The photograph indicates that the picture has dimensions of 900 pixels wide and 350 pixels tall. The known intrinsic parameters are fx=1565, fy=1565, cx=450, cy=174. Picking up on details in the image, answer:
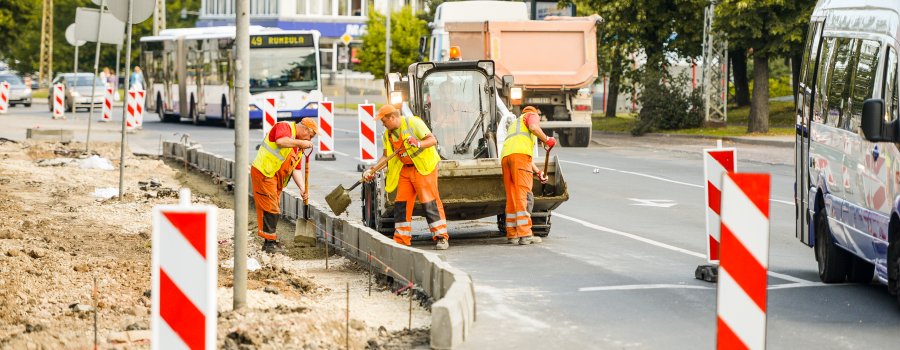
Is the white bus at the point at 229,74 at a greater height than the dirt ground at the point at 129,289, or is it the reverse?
the white bus at the point at 229,74

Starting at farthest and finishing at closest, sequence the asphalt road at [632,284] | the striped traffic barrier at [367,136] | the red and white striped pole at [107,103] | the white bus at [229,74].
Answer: the red and white striped pole at [107,103] < the white bus at [229,74] < the striped traffic barrier at [367,136] < the asphalt road at [632,284]

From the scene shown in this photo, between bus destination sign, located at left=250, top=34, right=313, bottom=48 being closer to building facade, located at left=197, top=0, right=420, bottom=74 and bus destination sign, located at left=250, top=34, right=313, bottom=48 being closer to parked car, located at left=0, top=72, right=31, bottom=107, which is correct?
parked car, located at left=0, top=72, right=31, bottom=107

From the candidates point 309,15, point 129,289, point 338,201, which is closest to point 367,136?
point 338,201

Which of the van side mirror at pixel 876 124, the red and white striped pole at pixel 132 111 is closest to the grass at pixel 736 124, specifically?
the red and white striped pole at pixel 132 111

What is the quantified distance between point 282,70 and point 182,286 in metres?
37.9

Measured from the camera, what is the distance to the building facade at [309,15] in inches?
3905

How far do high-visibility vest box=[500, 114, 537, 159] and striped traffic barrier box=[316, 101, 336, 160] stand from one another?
12920 millimetres

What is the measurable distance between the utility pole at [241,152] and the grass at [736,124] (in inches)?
1145

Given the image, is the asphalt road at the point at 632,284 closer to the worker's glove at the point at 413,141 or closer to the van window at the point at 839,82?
the worker's glove at the point at 413,141

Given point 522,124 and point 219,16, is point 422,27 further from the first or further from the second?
point 522,124

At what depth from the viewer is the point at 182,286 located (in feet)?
19.8

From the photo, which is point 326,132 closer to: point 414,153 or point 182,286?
point 414,153

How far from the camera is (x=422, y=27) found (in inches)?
2953

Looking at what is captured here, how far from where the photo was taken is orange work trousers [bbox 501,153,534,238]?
14.8m
